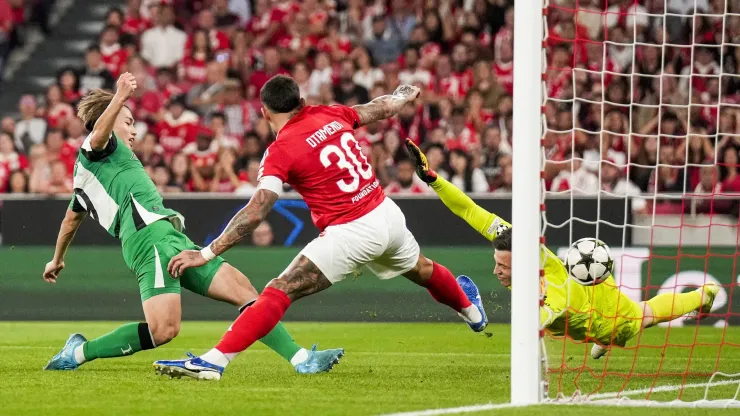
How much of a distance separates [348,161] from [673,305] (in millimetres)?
2836

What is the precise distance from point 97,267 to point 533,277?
8.08 m

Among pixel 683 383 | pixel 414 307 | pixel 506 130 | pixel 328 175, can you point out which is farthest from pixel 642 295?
pixel 328 175

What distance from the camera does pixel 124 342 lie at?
24.4 feet

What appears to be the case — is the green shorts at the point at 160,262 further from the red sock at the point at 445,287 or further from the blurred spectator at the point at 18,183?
the blurred spectator at the point at 18,183

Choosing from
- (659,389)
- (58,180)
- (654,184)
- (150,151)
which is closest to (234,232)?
(659,389)

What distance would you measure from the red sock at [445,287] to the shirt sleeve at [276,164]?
5.18 feet

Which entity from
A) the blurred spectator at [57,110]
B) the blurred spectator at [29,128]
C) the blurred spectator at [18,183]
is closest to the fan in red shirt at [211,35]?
the blurred spectator at [57,110]

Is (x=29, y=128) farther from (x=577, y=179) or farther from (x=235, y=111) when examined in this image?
(x=577, y=179)

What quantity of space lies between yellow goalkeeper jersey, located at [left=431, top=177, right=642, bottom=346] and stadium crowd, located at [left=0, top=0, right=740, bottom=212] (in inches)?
163

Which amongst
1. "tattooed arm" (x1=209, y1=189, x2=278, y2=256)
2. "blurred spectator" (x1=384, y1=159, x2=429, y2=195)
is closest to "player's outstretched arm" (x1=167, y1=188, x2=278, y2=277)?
"tattooed arm" (x1=209, y1=189, x2=278, y2=256)

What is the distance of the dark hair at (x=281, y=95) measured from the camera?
7.11m

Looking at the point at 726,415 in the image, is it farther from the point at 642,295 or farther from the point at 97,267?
the point at 97,267

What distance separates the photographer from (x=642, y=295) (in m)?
11.8

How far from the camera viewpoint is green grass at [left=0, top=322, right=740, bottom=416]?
5.95 m
